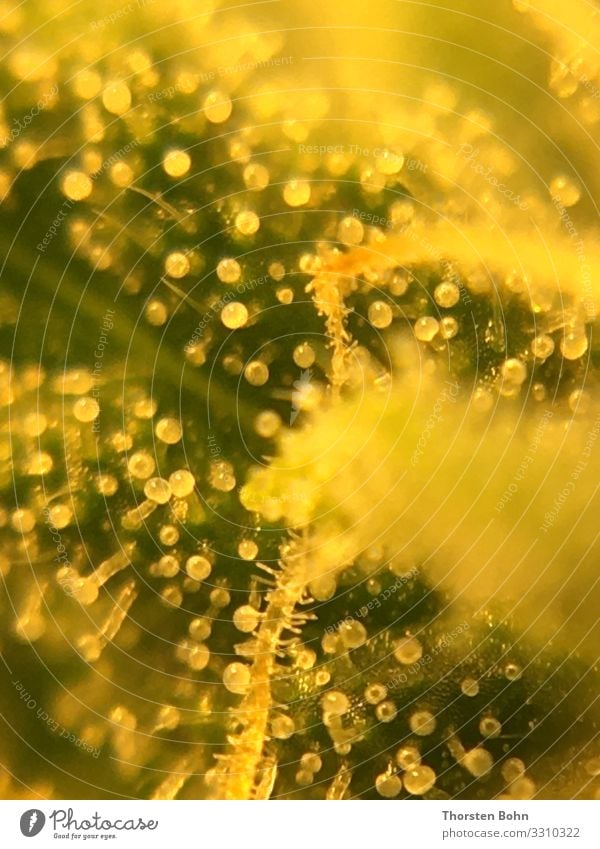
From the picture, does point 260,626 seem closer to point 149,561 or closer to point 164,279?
point 149,561

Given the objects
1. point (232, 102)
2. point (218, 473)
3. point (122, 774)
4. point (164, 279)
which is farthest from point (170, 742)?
point (232, 102)

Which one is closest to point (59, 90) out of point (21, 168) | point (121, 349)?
point (21, 168)

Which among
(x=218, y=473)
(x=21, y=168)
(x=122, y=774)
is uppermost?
(x=21, y=168)

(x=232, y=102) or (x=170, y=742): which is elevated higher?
(x=232, y=102)
